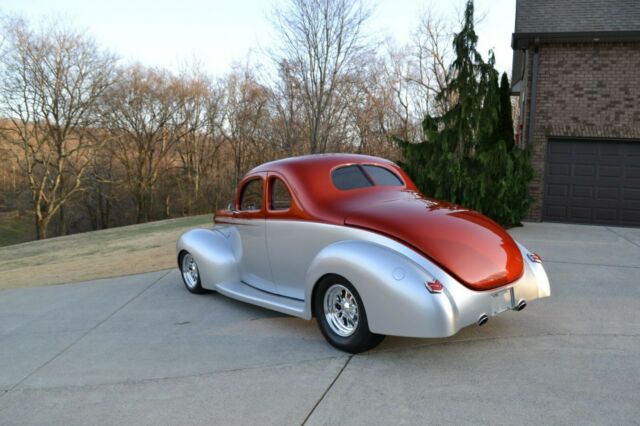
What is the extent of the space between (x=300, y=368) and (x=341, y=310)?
635 millimetres

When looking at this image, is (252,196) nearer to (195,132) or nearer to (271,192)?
(271,192)

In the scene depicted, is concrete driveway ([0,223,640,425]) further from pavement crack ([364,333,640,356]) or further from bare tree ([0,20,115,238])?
bare tree ([0,20,115,238])

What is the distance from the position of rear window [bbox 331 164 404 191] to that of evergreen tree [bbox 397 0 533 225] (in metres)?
6.03

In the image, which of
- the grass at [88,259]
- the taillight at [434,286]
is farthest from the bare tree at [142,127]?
the taillight at [434,286]

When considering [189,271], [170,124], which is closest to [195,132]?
[170,124]

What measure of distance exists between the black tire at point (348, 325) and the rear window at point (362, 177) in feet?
3.64

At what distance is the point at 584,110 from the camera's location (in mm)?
12773

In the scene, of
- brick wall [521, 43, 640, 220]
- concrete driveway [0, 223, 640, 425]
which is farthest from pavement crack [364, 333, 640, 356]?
brick wall [521, 43, 640, 220]

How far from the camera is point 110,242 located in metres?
15.1

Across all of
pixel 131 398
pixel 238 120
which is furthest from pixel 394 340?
pixel 238 120

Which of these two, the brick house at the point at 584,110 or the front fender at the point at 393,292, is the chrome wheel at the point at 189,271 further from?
the brick house at the point at 584,110

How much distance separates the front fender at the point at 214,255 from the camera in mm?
5742

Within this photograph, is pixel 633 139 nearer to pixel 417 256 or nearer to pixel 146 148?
pixel 417 256

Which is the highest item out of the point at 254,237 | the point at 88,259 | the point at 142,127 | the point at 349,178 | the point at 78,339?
the point at 142,127
